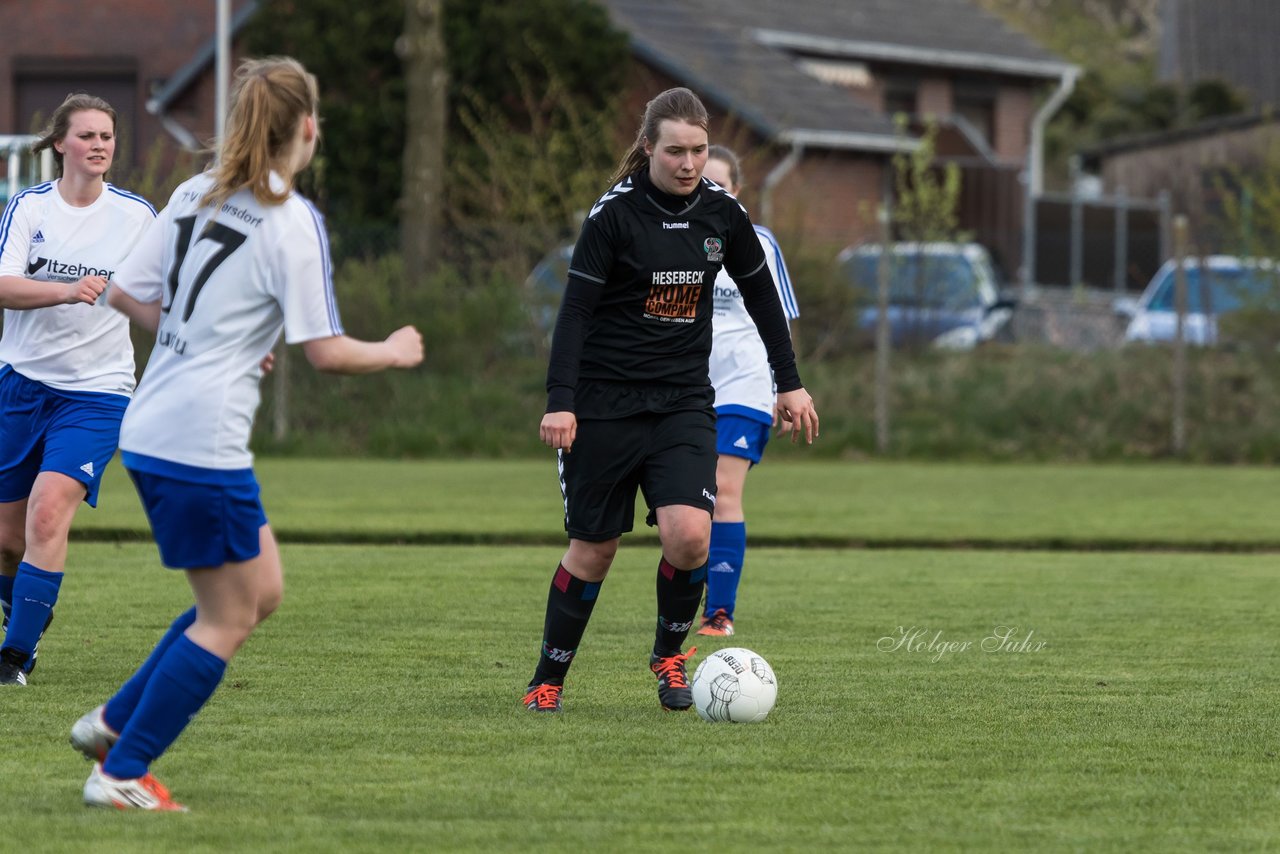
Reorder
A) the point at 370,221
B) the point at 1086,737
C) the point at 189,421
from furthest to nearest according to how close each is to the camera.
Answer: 1. the point at 370,221
2. the point at 1086,737
3. the point at 189,421

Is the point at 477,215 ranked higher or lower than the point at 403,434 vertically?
higher

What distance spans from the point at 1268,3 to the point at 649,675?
4690cm

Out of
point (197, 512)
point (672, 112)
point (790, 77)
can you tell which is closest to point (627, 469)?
point (672, 112)

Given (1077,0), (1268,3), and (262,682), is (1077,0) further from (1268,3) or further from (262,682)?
(262,682)

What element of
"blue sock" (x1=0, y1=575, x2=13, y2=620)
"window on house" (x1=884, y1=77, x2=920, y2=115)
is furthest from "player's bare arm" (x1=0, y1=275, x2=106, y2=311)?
"window on house" (x1=884, y1=77, x2=920, y2=115)

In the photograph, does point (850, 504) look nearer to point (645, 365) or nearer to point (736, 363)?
point (736, 363)

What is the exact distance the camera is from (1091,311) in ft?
65.4

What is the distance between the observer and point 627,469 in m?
6.11

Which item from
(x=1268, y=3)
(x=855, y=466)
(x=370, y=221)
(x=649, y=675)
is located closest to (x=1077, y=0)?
(x=1268, y=3)

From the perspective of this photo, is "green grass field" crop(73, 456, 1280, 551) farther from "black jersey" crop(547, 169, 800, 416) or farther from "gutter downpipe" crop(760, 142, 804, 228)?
"black jersey" crop(547, 169, 800, 416)

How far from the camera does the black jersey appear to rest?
6.00 meters

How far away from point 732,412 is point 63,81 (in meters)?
25.7

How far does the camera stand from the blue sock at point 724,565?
8.02m

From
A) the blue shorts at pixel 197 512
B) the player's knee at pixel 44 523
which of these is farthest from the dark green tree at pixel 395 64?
the blue shorts at pixel 197 512
